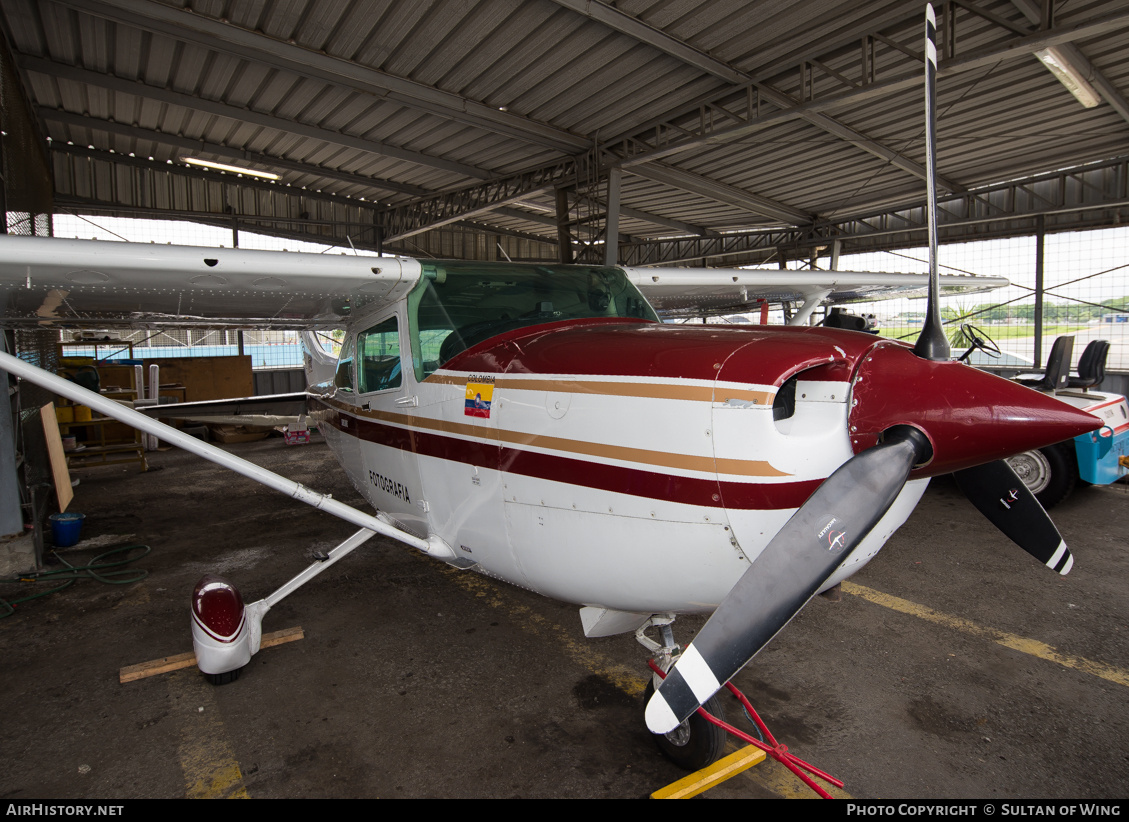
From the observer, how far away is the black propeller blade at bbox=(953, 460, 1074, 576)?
2.19m

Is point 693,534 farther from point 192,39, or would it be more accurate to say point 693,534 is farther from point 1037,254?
point 1037,254

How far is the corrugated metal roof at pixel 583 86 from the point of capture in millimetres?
6742

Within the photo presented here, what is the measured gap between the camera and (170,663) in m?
3.24

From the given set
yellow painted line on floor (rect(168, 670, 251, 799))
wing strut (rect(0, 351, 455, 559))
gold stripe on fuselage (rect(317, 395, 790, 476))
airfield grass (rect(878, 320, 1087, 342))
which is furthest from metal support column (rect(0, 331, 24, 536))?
airfield grass (rect(878, 320, 1087, 342))

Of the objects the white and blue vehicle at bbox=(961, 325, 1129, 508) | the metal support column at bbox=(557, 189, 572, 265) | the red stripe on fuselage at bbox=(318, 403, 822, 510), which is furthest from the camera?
the metal support column at bbox=(557, 189, 572, 265)

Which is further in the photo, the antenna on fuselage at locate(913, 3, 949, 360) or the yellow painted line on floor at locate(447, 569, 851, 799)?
the yellow painted line on floor at locate(447, 569, 851, 799)

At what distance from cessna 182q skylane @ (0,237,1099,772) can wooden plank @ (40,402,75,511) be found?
322 cm

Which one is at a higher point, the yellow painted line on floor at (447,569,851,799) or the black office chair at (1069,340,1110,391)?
the black office chair at (1069,340,1110,391)

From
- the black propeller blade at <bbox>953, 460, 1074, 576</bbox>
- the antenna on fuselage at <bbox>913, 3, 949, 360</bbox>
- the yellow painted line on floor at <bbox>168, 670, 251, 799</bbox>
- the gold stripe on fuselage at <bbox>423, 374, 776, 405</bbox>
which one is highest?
the antenna on fuselage at <bbox>913, 3, 949, 360</bbox>

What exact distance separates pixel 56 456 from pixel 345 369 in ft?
13.3

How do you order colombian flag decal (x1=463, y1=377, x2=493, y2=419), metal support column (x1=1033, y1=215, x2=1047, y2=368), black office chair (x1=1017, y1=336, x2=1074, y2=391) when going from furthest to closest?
metal support column (x1=1033, y1=215, x2=1047, y2=368), black office chair (x1=1017, y1=336, x2=1074, y2=391), colombian flag decal (x1=463, y1=377, x2=493, y2=419)

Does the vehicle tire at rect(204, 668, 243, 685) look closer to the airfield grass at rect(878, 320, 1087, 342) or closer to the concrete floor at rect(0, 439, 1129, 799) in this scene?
the concrete floor at rect(0, 439, 1129, 799)

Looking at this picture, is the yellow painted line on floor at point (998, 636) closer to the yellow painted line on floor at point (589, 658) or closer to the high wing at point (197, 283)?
the yellow painted line on floor at point (589, 658)

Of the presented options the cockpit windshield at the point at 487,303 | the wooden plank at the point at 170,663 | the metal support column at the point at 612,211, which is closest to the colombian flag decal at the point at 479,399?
the cockpit windshield at the point at 487,303
